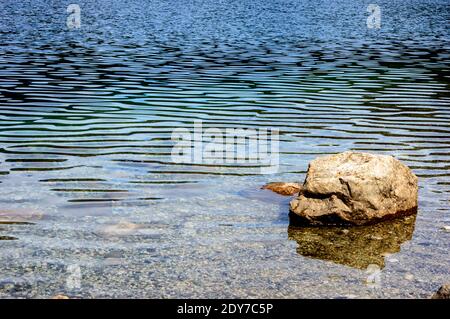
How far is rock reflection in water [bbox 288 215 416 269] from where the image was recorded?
1091 centimetres

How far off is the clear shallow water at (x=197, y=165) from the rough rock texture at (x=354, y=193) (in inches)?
13.8

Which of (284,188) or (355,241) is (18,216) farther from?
(355,241)

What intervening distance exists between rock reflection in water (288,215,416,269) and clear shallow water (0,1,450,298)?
5 centimetres

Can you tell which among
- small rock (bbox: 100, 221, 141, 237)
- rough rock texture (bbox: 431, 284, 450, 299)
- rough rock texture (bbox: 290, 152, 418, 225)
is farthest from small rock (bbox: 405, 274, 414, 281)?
small rock (bbox: 100, 221, 141, 237)

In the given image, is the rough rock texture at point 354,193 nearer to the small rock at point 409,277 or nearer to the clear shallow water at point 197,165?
the clear shallow water at point 197,165

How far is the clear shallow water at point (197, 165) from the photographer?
10.2 metres

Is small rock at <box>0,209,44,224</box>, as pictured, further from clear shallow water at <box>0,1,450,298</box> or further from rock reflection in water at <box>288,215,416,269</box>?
rock reflection in water at <box>288,215,416,269</box>

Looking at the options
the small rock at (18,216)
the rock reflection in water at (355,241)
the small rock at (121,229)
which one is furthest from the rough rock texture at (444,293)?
the small rock at (18,216)

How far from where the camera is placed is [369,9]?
7431 centimetres

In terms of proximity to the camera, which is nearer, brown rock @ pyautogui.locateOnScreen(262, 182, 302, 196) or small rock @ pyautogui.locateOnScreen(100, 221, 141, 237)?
small rock @ pyautogui.locateOnScreen(100, 221, 141, 237)

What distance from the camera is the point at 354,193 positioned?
40.3ft

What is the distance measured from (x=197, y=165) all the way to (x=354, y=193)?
15.2 feet

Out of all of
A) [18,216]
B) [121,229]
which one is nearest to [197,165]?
[121,229]

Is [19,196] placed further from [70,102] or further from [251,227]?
[70,102]
